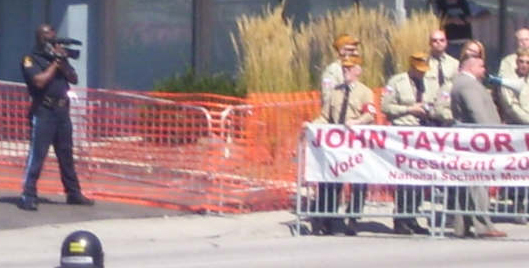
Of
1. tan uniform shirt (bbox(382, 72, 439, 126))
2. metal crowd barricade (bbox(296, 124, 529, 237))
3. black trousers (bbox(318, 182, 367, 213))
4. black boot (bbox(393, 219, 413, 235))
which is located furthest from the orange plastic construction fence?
black boot (bbox(393, 219, 413, 235))

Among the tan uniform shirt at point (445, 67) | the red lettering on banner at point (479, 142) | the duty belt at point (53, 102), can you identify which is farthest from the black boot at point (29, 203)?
the red lettering on banner at point (479, 142)

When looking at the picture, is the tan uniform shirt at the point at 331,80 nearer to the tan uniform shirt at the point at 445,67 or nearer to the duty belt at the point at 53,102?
the tan uniform shirt at the point at 445,67

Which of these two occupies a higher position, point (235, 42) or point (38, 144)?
point (235, 42)

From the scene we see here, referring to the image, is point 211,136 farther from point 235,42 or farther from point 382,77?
point 235,42

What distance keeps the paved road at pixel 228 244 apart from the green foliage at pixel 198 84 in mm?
3831

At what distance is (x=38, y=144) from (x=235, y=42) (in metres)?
6.06

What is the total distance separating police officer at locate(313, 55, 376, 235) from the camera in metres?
14.0

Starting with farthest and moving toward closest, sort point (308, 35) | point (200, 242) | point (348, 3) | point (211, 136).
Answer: point (348, 3)
point (308, 35)
point (211, 136)
point (200, 242)

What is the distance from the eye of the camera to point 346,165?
13953mm

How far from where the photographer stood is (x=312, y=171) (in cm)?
1398

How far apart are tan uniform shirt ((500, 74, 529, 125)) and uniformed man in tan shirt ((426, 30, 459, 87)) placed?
1.85 ft

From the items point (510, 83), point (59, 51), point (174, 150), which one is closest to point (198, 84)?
point (174, 150)

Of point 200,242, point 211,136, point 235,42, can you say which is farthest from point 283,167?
point 235,42

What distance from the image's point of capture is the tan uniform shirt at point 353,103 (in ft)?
46.2
